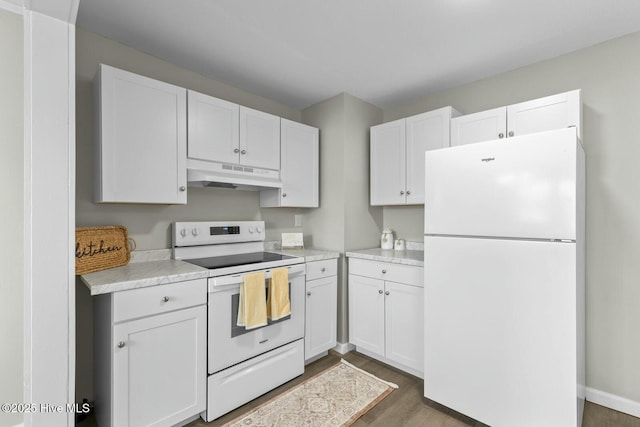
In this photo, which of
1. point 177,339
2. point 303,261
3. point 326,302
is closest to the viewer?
point 177,339

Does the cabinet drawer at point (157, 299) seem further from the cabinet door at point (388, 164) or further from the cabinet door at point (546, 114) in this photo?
the cabinet door at point (546, 114)

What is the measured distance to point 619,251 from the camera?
6.49ft

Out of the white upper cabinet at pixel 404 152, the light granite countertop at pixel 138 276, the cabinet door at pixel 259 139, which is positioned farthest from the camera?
the white upper cabinet at pixel 404 152

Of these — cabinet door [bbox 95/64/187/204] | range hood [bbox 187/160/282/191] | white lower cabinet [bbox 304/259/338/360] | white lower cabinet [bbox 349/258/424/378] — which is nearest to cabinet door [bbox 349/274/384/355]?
white lower cabinet [bbox 349/258/424/378]

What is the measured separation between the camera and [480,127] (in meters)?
2.32

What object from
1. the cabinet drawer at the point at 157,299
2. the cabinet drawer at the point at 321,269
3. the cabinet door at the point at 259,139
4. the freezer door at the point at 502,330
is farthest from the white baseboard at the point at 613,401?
the cabinet door at the point at 259,139

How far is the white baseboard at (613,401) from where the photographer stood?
189 centimetres

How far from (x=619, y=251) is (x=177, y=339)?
9.59ft

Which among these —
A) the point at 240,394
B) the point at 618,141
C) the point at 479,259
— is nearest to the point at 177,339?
the point at 240,394

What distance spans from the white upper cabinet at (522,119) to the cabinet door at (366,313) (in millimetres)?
1430

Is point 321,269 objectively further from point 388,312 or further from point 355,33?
point 355,33

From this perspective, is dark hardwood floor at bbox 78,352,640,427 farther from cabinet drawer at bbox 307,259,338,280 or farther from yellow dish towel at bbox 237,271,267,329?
cabinet drawer at bbox 307,259,338,280
